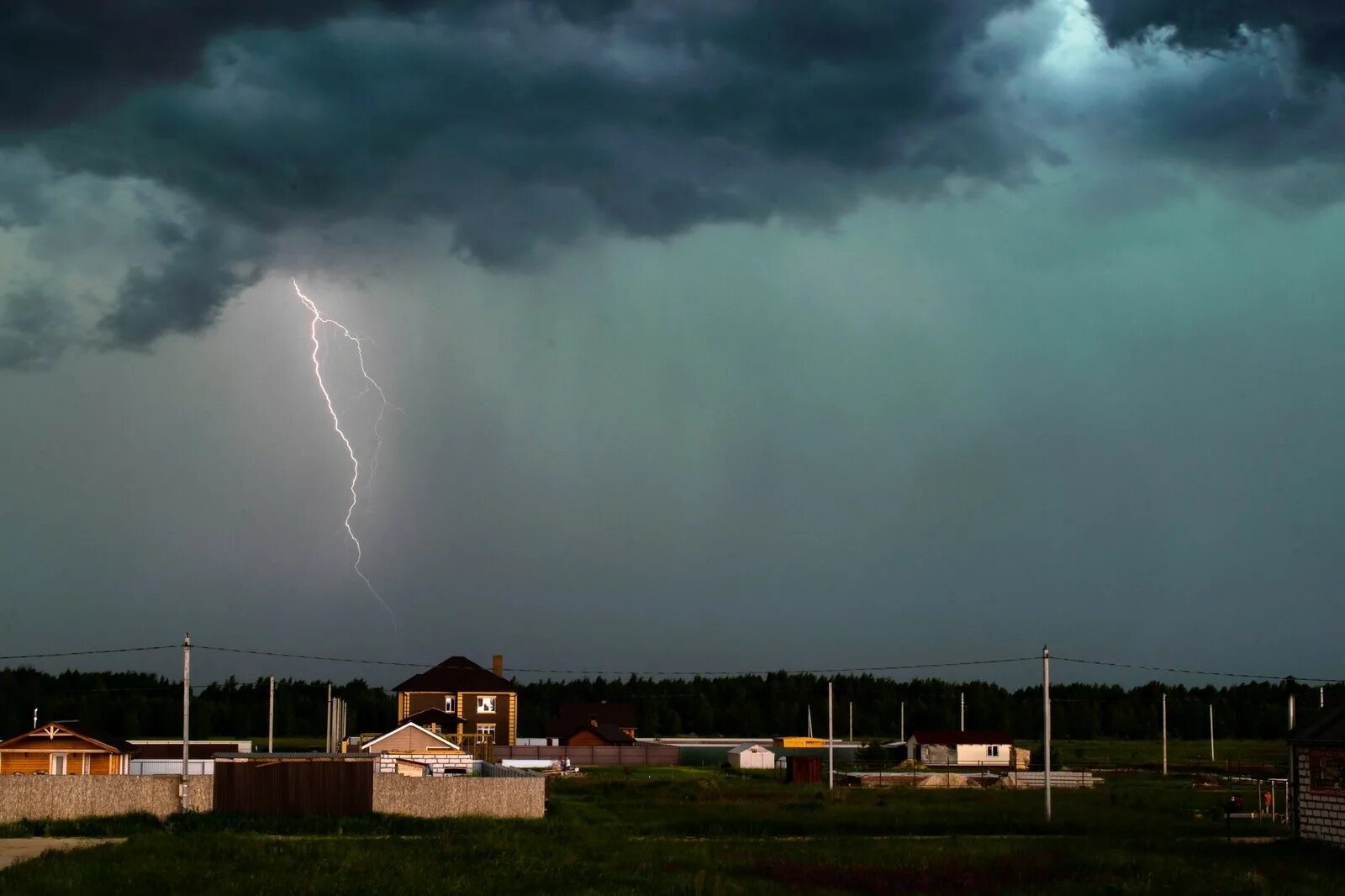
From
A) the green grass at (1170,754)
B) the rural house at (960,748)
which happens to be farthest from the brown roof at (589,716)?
the green grass at (1170,754)

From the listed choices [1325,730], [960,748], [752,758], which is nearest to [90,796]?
[1325,730]

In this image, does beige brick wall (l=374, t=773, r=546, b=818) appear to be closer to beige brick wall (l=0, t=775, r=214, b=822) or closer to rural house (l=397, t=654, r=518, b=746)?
beige brick wall (l=0, t=775, r=214, b=822)

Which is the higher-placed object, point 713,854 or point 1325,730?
point 1325,730

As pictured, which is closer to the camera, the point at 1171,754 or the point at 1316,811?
the point at 1316,811

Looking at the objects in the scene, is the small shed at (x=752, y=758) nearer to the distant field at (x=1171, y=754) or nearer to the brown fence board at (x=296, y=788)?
the distant field at (x=1171, y=754)

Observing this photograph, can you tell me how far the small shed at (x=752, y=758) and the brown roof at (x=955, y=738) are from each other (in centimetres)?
1276

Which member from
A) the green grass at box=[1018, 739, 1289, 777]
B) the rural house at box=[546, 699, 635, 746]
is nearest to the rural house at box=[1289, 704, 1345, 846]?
the green grass at box=[1018, 739, 1289, 777]

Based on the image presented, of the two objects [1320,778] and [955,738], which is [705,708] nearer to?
[955,738]

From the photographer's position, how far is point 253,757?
188 feet

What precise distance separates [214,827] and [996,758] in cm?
7347

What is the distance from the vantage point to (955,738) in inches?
4166

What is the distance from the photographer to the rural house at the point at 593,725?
103312mm

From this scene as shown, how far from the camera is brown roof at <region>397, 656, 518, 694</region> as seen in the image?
3834 inches

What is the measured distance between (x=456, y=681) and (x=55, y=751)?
127 feet
